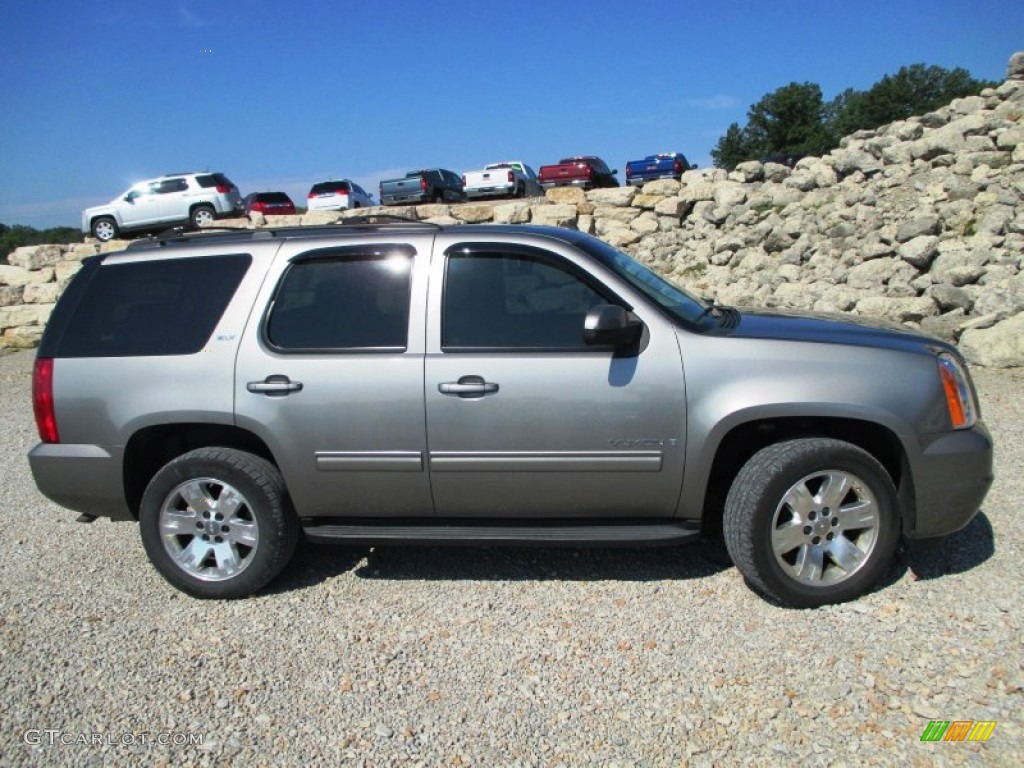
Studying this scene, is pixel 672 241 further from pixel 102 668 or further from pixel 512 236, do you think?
pixel 102 668

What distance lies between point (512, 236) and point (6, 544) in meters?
4.03

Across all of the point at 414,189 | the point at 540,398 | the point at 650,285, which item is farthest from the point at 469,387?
the point at 414,189

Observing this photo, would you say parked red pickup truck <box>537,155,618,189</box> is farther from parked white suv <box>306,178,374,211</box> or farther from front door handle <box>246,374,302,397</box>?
front door handle <box>246,374,302,397</box>

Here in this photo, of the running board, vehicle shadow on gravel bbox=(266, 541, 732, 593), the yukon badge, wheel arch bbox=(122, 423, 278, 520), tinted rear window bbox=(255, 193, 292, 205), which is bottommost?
vehicle shadow on gravel bbox=(266, 541, 732, 593)

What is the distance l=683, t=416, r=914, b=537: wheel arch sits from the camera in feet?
11.9

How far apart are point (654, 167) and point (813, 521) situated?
31560 millimetres

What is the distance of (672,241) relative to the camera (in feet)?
52.9

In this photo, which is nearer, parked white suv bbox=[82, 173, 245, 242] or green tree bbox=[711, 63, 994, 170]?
parked white suv bbox=[82, 173, 245, 242]

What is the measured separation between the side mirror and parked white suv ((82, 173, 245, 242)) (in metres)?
20.7

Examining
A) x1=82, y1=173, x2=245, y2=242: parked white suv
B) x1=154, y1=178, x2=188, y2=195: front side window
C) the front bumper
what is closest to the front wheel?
x1=82, y1=173, x2=245, y2=242: parked white suv

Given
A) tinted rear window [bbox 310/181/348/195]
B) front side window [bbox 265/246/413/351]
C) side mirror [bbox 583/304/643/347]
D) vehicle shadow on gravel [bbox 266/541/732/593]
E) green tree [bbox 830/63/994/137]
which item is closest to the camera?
side mirror [bbox 583/304/643/347]

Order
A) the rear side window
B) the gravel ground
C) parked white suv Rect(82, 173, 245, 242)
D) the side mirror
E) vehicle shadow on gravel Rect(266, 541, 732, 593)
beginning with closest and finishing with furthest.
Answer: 1. the gravel ground
2. the side mirror
3. the rear side window
4. vehicle shadow on gravel Rect(266, 541, 732, 593)
5. parked white suv Rect(82, 173, 245, 242)

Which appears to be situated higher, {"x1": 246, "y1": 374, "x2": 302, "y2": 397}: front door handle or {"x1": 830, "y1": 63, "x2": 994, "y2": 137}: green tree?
{"x1": 830, "y1": 63, "x2": 994, "y2": 137}: green tree

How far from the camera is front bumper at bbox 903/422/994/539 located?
3.52 m
